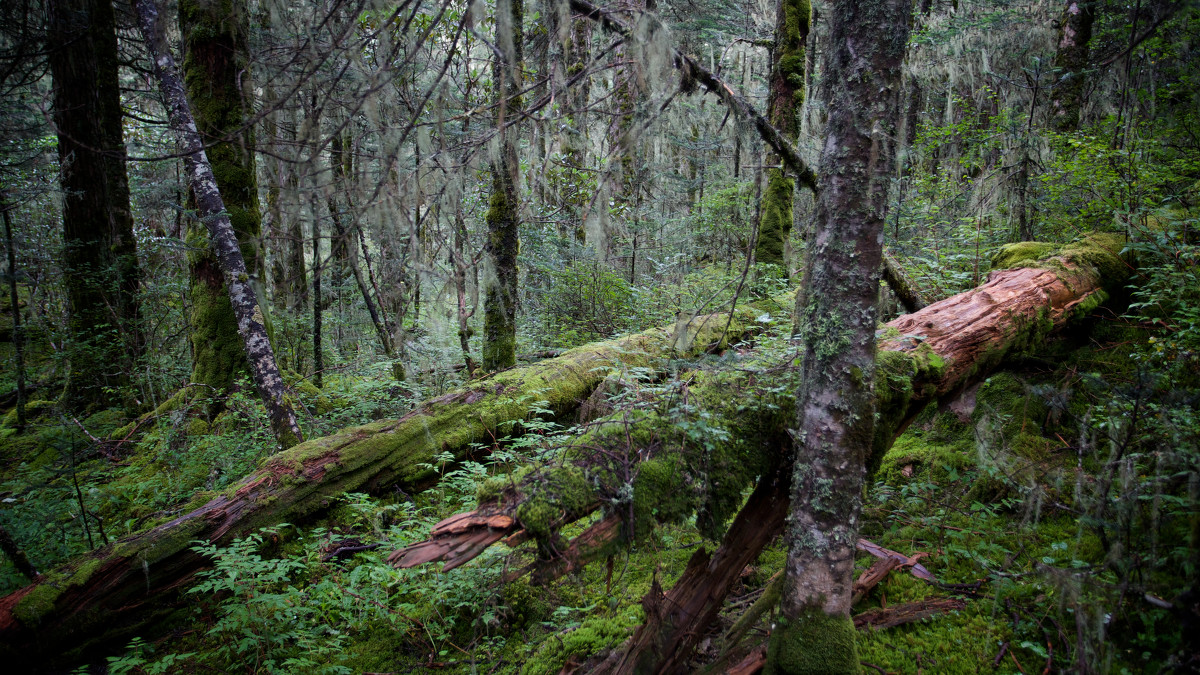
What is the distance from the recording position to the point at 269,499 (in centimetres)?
440

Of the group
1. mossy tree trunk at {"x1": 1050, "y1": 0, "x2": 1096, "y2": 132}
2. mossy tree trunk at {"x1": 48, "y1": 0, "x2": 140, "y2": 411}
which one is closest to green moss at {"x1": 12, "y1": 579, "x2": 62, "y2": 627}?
mossy tree trunk at {"x1": 48, "y1": 0, "x2": 140, "y2": 411}

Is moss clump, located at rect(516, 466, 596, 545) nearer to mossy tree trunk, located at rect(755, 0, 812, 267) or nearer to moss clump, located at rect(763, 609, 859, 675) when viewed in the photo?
moss clump, located at rect(763, 609, 859, 675)

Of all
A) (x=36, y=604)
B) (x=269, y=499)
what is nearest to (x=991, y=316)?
(x=269, y=499)

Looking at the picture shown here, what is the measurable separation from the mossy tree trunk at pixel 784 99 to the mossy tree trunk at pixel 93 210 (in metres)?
10.6

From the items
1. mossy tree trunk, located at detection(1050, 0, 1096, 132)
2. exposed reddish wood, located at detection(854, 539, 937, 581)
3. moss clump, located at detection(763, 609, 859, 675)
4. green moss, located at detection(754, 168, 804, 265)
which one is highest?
mossy tree trunk, located at detection(1050, 0, 1096, 132)

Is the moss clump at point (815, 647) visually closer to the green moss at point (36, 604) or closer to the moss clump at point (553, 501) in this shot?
the moss clump at point (553, 501)

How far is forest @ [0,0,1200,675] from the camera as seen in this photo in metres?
2.53

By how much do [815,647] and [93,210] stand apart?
11.8 m

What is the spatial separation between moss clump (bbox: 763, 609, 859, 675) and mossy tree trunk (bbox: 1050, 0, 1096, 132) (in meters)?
9.55

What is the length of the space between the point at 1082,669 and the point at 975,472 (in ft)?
6.86

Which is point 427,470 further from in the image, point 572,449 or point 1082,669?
point 1082,669

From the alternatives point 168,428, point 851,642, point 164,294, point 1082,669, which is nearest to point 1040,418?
point 1082,669

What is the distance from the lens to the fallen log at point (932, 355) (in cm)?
285

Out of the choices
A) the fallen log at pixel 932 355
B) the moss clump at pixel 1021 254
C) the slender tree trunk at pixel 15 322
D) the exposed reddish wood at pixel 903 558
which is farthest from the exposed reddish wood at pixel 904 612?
the slender tree trunk at pixel 15 322
